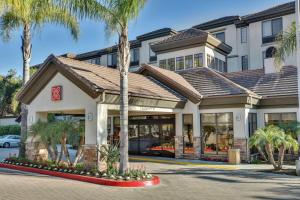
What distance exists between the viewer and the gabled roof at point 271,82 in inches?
821

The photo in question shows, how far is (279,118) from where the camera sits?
2047 cm

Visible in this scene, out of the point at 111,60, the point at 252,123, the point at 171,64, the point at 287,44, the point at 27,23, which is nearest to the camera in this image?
the point at 287,44

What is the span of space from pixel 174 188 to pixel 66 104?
286 inches

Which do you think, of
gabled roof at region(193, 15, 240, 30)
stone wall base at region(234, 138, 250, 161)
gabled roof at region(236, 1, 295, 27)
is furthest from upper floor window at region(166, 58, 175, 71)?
gabled roof at region(236, 1, 295, 27)

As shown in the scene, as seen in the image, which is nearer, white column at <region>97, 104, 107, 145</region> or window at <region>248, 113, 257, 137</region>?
white column at <region>97, 104, 107, 145</region>

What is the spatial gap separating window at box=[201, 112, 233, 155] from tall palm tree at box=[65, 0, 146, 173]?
28.9 feet

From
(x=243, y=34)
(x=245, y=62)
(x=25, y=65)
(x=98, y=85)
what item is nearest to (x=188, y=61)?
(x=245, y=62)

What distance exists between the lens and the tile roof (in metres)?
16.1

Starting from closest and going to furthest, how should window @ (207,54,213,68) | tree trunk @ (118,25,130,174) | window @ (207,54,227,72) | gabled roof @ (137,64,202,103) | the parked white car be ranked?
tree trunk @ (118,25,130,174) < gabled roof @ (137,64,202,103) < window @ (207,54,213,68) < window @ (207,54,227,72) < the parked white car

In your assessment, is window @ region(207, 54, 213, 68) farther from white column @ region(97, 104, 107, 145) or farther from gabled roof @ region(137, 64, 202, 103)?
white column @ region(97, 104, 107, 145)

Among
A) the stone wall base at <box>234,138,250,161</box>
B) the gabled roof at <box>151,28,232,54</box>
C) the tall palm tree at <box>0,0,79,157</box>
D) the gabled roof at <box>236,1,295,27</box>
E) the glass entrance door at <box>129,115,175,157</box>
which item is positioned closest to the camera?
Answer: the tall palm tree at <box>0,0,79,157</box>

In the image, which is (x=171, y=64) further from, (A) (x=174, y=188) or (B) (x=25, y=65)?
(A) (x=174, y=188)

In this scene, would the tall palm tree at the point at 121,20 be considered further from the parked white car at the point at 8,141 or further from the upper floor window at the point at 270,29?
the parked white car at the point at 8,141

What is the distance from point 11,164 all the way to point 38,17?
8144mm
